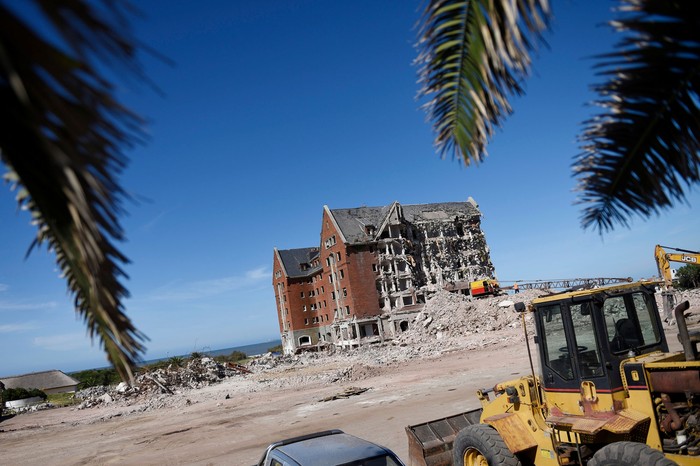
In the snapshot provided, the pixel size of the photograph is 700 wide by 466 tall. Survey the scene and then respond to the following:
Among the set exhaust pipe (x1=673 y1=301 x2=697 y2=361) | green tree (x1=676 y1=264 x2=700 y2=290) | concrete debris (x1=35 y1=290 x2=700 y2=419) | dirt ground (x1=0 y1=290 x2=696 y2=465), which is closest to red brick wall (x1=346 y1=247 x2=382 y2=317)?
concrete debris (x1=35 y1=290 x2=700 y2=419)

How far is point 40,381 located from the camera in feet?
240

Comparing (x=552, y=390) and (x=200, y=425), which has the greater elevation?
(x=552, y=390)

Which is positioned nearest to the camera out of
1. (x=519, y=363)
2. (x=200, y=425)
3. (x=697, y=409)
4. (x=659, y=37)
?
(x=659, y=37)

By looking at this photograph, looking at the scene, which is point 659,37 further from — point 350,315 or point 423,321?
point 350,315

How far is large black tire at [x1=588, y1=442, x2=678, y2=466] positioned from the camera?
19.5ft

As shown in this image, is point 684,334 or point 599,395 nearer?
point 684,334

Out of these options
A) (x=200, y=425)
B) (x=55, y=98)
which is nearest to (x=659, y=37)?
(x=55, y=98)

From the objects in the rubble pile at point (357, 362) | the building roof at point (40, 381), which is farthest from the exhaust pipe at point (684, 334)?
the building roof at point (40, 381)

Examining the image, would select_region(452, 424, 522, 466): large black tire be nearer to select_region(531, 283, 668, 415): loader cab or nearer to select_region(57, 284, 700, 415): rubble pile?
select_region(531, 283, 668, 415): loader cab

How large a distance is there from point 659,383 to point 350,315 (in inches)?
2181

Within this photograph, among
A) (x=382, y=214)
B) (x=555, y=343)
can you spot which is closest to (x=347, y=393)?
(x=555, y=343)

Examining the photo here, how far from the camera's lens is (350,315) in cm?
6122

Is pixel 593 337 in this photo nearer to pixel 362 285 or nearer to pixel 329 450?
pixel 329 450

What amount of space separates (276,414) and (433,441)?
51.7 feet
